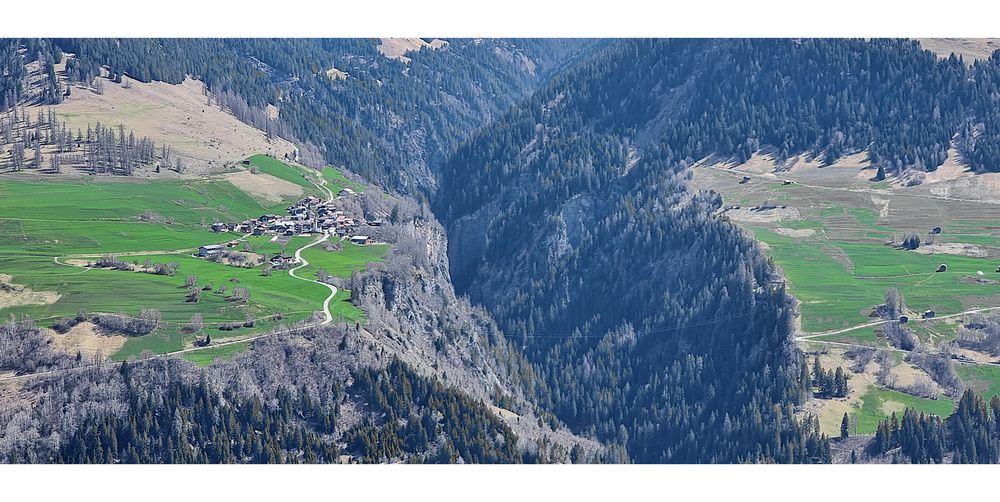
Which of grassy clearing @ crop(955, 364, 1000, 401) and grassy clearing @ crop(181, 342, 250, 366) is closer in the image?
grassy clearing @ crop(181, 342, 250, 366)

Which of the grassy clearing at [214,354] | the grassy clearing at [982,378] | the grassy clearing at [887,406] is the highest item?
the grassy clearing at [214,354]

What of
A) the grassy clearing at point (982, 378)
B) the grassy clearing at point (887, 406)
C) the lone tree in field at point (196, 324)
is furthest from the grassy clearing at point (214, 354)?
the grassy clearing at point (982, 378)

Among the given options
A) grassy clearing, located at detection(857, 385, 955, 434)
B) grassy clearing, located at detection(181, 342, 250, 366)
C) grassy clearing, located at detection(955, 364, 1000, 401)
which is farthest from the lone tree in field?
grassy clearing, located at detection(955, 364, 1000, 401)

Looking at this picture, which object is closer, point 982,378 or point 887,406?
point 887,406

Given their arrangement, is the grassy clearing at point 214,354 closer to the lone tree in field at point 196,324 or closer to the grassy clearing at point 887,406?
the lone tree in field at point 196,324

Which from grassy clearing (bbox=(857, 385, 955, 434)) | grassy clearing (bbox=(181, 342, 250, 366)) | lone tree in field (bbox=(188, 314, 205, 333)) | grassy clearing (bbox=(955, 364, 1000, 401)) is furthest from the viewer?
grassy clearing (bbox=(955, 364, 1000, 401))

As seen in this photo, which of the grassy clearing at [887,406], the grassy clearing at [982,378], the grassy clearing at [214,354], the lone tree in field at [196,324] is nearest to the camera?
the grassy clearing at [214,354]

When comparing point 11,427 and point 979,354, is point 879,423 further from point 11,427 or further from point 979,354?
point 11,427

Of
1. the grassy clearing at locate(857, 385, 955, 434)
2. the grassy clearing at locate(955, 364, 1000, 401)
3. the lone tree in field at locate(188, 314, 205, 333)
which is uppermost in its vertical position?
the lone tree in field at locate(188, 314, 205, 333)

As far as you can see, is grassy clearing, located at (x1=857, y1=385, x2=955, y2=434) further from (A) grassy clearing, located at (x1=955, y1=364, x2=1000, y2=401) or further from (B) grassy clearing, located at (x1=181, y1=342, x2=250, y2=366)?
(B) grassy clearing, located at (x1=181, y1=342, x2=250, y2=366)

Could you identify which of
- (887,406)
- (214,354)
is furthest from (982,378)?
(214,354)

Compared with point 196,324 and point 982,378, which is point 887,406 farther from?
point 196,324

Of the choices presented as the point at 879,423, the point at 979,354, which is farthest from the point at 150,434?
the point at 979,354
